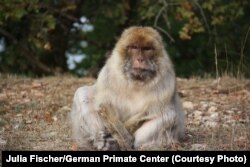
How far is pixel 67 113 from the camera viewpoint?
998 centimetres

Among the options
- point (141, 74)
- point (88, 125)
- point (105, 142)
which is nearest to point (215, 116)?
point (141, 74)

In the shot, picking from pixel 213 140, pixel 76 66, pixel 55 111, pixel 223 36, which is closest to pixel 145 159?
pixel 213 140

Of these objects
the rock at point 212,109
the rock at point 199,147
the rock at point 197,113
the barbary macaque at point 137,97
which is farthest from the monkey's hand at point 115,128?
the rock at point 212,109

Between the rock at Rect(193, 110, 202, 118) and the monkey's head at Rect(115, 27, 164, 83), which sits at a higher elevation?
the monkey's head at Rect(115, 27, 164, 83)

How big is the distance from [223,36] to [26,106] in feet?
24.1

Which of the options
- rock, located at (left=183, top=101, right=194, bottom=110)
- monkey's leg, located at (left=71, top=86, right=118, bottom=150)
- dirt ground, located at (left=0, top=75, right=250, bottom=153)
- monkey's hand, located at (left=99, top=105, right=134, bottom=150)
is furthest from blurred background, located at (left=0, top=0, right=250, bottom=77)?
monkey's hand, located at (left=99, top=105, right=134, bottom=150)

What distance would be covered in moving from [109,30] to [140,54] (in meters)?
10.2

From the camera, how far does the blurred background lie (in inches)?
579

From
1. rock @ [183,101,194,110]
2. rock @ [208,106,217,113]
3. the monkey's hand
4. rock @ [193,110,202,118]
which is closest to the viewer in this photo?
the monkey's hand

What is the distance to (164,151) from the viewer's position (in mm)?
7316

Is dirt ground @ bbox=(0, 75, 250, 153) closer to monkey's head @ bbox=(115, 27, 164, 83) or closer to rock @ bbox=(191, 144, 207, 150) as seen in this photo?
rock @ bbox=(191, 144, 207, 150)

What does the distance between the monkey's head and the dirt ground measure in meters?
0.81

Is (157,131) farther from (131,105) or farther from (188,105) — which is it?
(188,105)

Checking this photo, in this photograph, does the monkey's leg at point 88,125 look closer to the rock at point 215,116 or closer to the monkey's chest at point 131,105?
the monkey's chest at point 131,105
